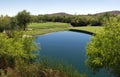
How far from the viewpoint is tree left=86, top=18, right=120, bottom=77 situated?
31734 mm

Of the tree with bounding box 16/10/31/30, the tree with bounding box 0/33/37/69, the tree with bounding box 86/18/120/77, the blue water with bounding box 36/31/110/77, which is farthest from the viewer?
A: the tree with bounding box 16/10/31/30

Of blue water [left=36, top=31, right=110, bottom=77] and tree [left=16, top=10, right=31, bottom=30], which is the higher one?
tree [left=16, top=10, right=31, bottom=30]

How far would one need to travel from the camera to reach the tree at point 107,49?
31734 mm

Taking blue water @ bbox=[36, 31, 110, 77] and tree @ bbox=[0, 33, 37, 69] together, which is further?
blue water @ bbox=[36, 31, 110, 77]

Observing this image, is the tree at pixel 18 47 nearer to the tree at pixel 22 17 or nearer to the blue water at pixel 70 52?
the blue water at pixel 70 52

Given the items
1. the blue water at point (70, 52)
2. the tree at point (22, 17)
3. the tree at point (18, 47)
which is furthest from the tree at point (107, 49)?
the tree at point (22, 17)

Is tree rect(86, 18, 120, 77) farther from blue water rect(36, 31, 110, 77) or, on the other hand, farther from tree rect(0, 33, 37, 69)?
tree rect(0, 33, 37, 69)

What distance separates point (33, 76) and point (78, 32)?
11338 centimetres

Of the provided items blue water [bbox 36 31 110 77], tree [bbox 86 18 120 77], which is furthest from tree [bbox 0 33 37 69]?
tree [bbox 86 18 120 77]

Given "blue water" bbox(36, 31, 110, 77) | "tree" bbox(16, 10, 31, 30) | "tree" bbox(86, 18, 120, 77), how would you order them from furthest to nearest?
"tree" bbox(16, 10, 31, 30)
"blue water" bbox(36, 31, 110, 77)
"tree" bbox(86, 18, 120, 77)

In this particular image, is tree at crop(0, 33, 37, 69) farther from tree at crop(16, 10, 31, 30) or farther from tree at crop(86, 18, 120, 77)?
tree at crop(16, 10, 31, 30)

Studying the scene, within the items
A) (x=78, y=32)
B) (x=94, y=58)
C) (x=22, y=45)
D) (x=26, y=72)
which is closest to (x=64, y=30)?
(x=78, y=32)

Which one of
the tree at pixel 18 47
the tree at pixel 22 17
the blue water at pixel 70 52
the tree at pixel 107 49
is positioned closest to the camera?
the tree at pixel 107 49

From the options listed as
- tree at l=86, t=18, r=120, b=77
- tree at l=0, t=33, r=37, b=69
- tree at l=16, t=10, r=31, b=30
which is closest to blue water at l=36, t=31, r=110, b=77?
tree at l=86, t=18, r=120, b=77
